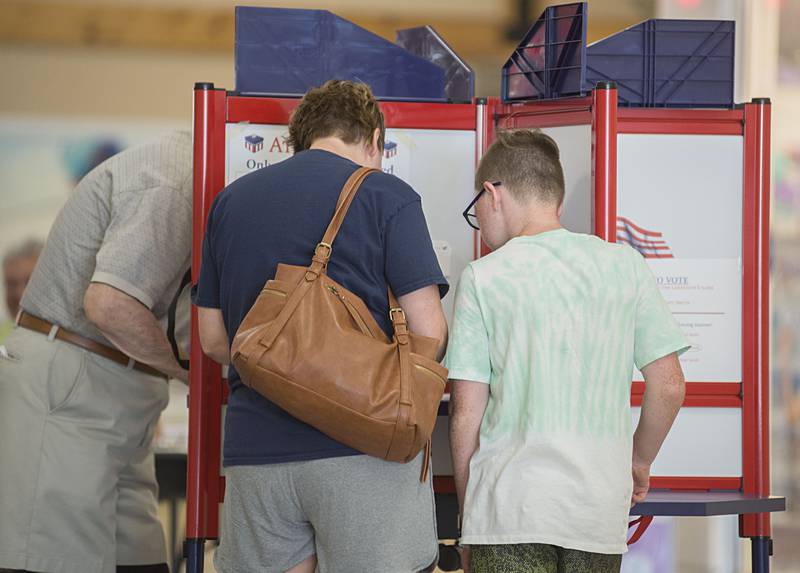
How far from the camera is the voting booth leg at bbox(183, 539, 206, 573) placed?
8.24 ft

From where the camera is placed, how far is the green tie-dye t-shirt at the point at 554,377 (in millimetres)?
1867

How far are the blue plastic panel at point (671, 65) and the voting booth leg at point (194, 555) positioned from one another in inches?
56.0

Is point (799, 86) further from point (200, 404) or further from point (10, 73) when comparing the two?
point (10, 73)

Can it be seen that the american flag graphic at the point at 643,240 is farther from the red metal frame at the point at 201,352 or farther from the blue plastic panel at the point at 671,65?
the red metal frame at the point at 201,352

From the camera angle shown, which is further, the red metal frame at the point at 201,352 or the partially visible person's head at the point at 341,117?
the red metal frame at the point at 201,352

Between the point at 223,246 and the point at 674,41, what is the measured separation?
1.27m

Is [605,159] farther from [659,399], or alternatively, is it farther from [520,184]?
[659,399]

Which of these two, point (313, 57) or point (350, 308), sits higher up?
point (313, 57)

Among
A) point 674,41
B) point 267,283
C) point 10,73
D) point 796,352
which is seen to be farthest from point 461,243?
point 10,73

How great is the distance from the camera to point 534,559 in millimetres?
1878

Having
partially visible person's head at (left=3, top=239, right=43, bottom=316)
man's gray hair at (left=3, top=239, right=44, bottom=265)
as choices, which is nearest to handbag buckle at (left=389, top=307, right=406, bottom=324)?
partially visible person's head at (left=3, top=239, right=43, bottom=316)

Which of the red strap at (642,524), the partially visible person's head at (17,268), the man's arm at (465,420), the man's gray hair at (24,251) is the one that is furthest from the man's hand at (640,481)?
the man's gray hair at (24,251)

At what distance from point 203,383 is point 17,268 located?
375 cm

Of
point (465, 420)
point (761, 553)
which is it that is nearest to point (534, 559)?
point (465, 420)
